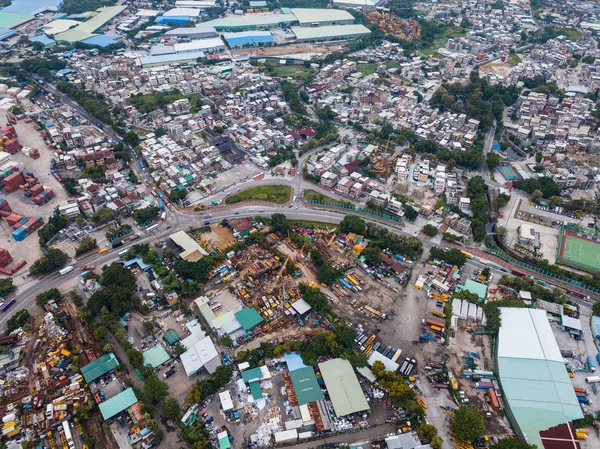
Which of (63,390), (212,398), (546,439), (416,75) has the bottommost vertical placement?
(546,439)

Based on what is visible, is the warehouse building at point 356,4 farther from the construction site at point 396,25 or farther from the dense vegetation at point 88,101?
the dense vegetation at point 88,101

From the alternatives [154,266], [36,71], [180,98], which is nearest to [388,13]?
[180,98]

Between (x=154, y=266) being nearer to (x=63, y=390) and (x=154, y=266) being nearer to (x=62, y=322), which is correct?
(x=62, y=322)

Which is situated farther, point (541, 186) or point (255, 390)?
point (541, 186)

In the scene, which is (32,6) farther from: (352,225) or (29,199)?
(352,225)

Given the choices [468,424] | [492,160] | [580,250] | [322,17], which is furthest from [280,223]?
[322,17]
